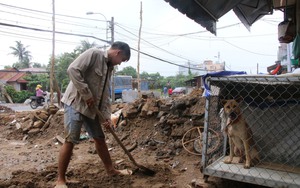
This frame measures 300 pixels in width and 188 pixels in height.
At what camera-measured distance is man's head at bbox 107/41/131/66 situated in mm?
3309

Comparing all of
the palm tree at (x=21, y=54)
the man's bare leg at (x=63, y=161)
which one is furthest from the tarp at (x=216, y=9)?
the palm tree at (x=21, y=54)

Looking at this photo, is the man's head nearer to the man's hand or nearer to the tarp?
the man's hand

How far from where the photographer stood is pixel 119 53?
331cm

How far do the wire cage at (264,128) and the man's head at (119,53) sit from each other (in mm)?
1134

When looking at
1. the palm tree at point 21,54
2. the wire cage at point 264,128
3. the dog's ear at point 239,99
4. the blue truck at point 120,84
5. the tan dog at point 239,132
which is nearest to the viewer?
the wire cage at point 264,128

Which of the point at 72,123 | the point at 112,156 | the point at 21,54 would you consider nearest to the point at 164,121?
the point at 112,156

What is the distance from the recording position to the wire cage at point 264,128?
2.70 m

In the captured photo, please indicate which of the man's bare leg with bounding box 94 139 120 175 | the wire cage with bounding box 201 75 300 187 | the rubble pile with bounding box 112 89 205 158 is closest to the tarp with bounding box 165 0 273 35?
the wire cage with bounding box 201 75 300 187

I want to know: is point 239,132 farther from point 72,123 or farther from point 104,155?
point 72,123

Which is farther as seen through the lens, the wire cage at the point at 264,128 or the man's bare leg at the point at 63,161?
the man's bare leg at the point at 63,161

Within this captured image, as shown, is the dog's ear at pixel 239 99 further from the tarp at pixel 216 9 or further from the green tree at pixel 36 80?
the green tree at pixel 36 80

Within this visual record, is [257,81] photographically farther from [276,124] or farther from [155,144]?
[155,144]

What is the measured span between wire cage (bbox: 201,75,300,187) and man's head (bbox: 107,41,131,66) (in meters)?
1.13

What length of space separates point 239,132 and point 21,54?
190ft
